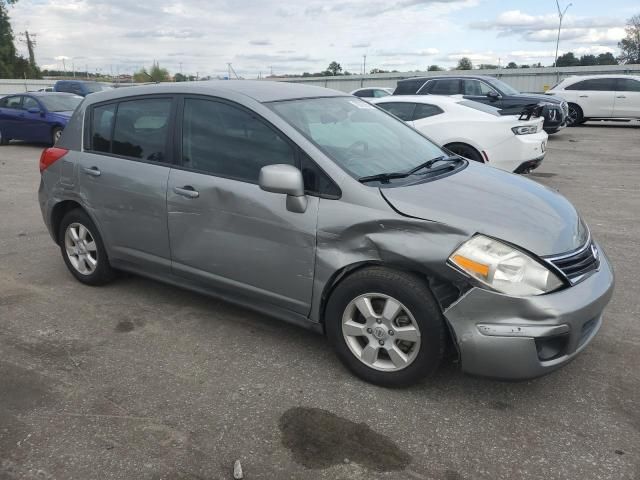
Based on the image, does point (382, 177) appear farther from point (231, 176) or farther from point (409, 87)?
point (409, 87)

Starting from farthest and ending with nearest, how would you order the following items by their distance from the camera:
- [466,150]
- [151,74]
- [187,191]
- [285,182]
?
[151,74] < [466,150] < [187,191] < [285,182]

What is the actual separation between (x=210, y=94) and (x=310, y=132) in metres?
0.81

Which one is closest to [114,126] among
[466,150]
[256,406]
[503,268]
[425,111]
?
[256,406]

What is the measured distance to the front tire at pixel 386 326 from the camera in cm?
284

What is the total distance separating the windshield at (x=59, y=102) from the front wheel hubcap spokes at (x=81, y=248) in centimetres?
1056

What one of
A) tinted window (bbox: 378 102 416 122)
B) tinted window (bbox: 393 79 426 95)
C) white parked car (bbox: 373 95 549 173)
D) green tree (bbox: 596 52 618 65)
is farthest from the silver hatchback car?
green tree (bbox: 596 52 618 65)

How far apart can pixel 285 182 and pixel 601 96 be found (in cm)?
1818

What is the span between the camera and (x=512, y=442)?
8.68ft

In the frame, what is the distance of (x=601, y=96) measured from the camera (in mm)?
18000

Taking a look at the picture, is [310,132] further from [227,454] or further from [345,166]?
[227,454]

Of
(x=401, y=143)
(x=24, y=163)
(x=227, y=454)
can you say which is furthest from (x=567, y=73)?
(x=227, y=454)

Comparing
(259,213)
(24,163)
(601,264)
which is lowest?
(24,163)

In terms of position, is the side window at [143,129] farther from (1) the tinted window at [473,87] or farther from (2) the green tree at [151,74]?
(2) the green tree at [151,74]

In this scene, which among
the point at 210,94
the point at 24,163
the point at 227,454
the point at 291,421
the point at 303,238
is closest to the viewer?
the point at 227,454
